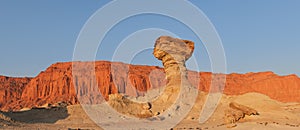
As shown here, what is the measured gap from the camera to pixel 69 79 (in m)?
135

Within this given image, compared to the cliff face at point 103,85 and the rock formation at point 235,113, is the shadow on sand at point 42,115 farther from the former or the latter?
the cliff face at point 103,85

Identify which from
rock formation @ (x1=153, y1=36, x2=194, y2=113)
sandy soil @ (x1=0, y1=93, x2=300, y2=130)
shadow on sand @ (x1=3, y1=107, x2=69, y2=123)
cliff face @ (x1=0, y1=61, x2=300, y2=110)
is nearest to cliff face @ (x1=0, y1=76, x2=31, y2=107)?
cliff face @ (x1=0, y1=61, x2=300, y2=110)

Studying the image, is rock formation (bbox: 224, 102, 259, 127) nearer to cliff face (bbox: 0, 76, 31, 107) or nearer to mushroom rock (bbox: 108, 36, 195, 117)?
mushroom rock (bbox: 108, 36, 195, 117)

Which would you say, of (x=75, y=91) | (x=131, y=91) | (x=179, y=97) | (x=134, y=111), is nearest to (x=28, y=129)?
(x=134, y=111)

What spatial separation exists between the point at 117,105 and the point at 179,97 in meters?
7.32

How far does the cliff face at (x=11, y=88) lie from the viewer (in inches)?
5551

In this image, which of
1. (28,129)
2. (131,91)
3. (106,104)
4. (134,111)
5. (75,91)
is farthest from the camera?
(75,91)

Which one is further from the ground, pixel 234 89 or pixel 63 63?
pixel 63 63

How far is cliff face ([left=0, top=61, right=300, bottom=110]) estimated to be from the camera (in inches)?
5025

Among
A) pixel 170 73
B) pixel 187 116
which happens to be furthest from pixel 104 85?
pixel 187 116

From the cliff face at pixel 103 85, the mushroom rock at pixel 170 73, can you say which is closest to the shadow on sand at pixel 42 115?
the mushroom rock at pixel 170 73

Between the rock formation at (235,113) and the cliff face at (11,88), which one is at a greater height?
the cliff face at (11,88)

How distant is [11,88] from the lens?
149 meters

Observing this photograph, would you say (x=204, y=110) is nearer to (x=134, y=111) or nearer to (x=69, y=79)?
(x=134, y=111)
